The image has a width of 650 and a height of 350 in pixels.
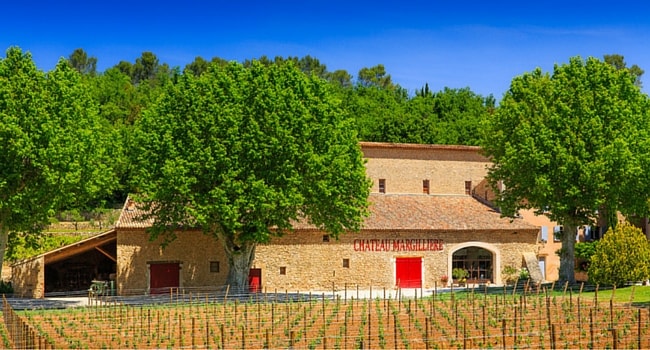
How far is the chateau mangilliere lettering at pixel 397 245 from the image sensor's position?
47.6 meters

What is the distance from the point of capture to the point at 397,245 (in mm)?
48125

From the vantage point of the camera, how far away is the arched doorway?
4981cm

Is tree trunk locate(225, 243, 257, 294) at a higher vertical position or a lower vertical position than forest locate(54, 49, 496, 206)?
lower

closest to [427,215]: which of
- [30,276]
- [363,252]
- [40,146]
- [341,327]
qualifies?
[363,252]

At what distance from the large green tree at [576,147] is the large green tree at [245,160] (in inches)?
312

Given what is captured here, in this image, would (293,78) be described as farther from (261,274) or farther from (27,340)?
(27,340)

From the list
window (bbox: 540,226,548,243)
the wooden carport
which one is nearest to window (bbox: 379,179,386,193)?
window (bbox: 540,226,548,243)

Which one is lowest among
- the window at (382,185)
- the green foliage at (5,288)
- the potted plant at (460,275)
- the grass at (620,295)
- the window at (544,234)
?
the grass at (620,295)

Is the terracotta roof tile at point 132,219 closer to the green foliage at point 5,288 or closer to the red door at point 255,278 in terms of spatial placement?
the red door at point 255,278

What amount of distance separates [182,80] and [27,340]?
21.2 metres

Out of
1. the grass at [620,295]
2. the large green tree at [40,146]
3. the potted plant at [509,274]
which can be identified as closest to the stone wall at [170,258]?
the large green tree at [40,146]

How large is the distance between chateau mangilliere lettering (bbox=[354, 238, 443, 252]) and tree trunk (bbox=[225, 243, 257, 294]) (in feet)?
25.6

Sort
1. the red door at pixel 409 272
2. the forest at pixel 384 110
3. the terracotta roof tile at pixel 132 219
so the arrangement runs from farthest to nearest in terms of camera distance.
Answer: the forest at pixel 384 110
the red door at pixel 409 272
the terracotta roof tile at pixel 132 219

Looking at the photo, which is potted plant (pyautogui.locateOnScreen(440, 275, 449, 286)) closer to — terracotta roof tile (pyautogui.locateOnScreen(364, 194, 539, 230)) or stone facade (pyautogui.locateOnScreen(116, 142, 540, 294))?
stone facade (pyautogui.locateOnScreen(116, 142, 540, 294))
